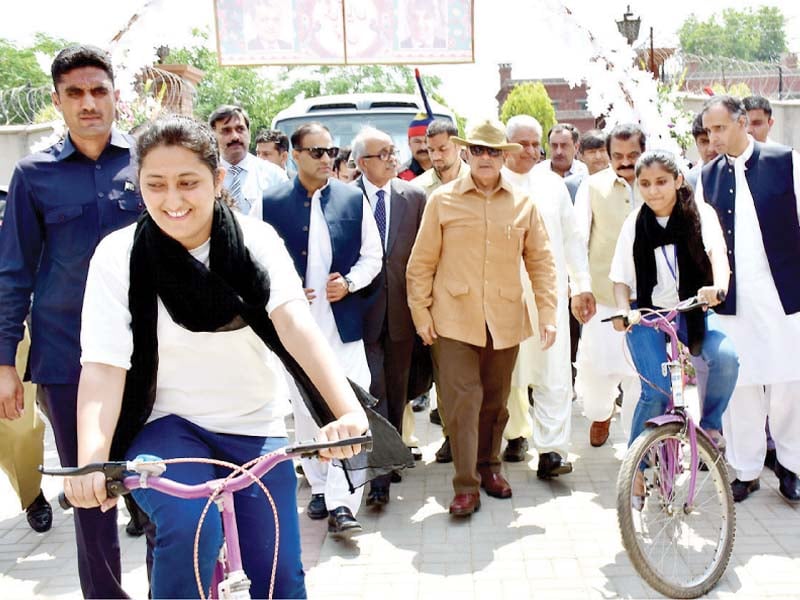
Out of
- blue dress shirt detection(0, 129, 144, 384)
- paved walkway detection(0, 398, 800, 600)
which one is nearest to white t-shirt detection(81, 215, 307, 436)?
blue dress shirt detection(0, 129, 144, 384)

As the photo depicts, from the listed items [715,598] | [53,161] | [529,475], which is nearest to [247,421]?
[53,161]

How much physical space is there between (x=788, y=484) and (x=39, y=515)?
4238 mm

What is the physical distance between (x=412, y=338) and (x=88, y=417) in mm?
3287

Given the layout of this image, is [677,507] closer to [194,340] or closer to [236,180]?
[194,340]

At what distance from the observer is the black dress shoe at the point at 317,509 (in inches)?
204

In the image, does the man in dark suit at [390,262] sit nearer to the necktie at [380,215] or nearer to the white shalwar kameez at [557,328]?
the necktie at [380,215]

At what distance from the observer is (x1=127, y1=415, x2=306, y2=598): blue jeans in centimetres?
241

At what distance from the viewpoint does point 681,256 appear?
15.2 ft

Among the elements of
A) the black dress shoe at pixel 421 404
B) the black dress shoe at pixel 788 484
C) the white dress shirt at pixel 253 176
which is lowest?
the black dress shoe at pixel 421 404

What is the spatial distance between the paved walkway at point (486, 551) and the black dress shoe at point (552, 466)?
0.06m

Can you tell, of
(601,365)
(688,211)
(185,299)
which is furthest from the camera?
(601,365)

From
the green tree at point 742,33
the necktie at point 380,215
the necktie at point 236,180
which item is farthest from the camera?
the green tree at point 742,33

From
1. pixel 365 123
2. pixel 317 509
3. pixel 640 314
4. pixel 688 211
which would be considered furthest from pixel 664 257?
pixel 365 123

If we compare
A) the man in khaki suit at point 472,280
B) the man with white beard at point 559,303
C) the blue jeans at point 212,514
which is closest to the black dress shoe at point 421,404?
the man with white beard at point 559,303
